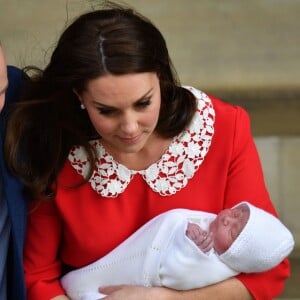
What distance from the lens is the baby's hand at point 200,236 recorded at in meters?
1.76

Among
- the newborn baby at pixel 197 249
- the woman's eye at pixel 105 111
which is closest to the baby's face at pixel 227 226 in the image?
the newborn baby at pixel 197 249

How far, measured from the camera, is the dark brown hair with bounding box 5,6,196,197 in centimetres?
163

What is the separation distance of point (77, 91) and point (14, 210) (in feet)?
0.97

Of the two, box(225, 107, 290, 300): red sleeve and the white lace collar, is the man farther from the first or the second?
→ box(225, 107, 290, 300): red sleeve

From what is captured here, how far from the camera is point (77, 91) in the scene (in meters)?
1.68

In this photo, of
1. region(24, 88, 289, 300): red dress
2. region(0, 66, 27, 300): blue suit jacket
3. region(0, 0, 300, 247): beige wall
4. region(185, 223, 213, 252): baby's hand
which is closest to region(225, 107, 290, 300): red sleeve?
region(24, 88, 289, 300): red dress

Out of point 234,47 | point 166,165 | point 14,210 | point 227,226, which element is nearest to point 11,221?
point 14,210

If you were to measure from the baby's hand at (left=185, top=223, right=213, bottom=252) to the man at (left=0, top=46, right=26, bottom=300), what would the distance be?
361mm

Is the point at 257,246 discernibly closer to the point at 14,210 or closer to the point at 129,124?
the point at 129,124

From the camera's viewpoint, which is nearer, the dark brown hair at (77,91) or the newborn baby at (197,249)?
the dark brown hair at (77,91)

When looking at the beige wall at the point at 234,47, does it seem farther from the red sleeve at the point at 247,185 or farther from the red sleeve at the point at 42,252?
the red sleeve at the point at 42,252

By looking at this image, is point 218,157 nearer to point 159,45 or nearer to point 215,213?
point 215,213

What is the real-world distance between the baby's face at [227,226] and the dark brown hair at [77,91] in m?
0.21

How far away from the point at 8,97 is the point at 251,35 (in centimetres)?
121
